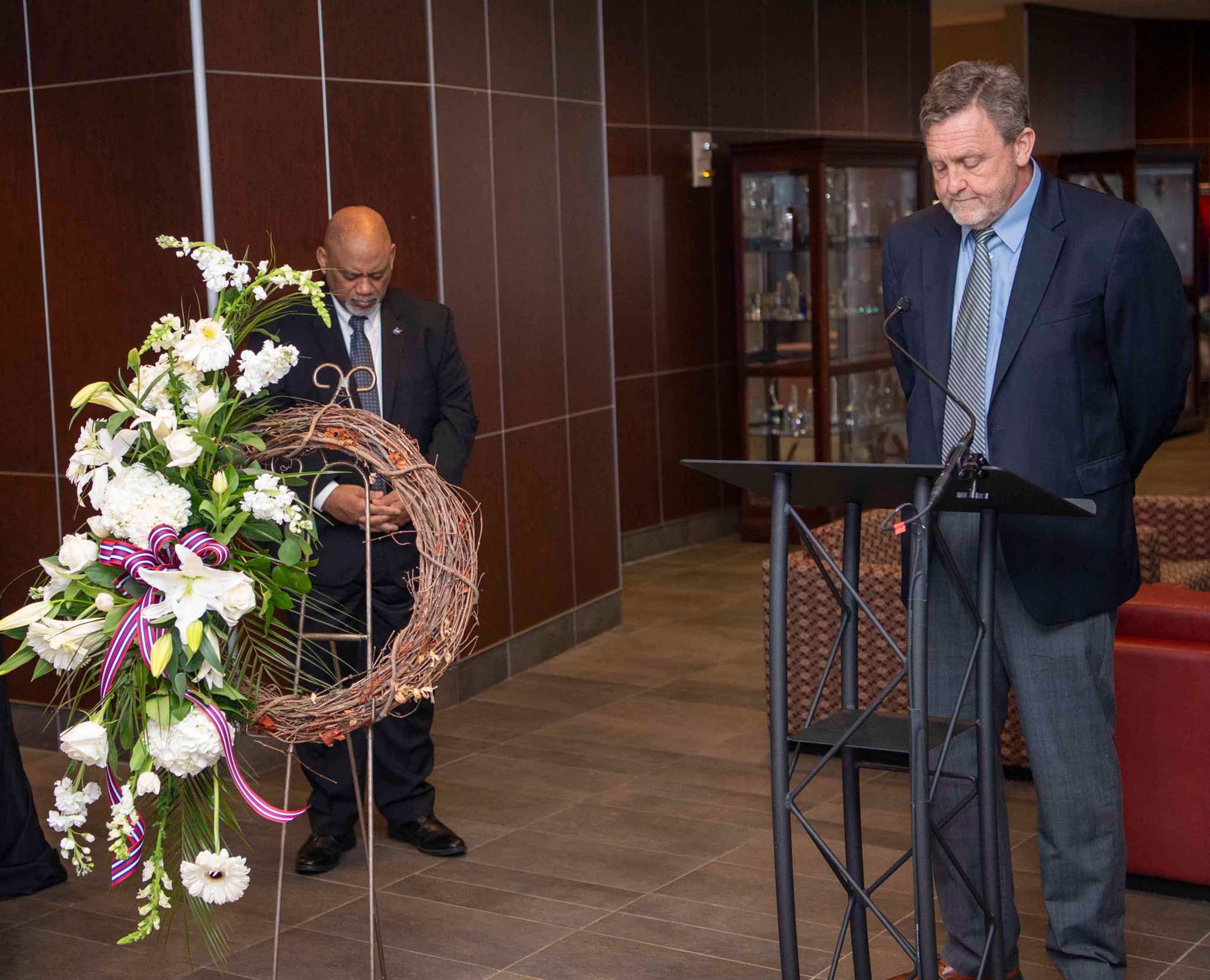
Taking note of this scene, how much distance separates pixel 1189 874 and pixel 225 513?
8.39ft

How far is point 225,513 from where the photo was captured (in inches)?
105

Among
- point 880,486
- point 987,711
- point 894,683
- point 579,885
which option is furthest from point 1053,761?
point 579,885

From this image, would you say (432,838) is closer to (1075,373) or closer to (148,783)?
(148,783)

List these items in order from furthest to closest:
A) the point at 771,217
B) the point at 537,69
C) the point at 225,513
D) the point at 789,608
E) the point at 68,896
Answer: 1. the point at 771,217
2. the point at 537,69
3. the point at 789,608
4. the point at 68,896
5. the point at 225,513

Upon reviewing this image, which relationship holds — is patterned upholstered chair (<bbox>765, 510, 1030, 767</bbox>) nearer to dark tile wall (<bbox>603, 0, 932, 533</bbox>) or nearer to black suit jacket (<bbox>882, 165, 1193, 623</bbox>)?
black suit jacket (<bbox>882, 165, 1193, 623</bbox>)

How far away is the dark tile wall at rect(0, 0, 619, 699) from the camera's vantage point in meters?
4.94

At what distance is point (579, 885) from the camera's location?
406cm

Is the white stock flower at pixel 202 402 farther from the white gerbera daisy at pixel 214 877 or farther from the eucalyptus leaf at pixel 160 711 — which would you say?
the white gerbera daisy at pixel 214 877

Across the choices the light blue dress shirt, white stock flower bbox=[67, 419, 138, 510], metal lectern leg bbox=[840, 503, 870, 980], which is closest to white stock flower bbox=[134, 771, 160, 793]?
white stock flower bbox=[67, 419, 138, 510]

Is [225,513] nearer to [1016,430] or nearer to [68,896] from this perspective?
[1016,430]

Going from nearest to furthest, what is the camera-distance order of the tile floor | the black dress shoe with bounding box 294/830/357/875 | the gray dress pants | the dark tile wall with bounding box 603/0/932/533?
the gray dress pants
the tile floor
the black dress shoe with bounding box 294/830/357/875
the dark tile wall with bounding box 603/0/932/533

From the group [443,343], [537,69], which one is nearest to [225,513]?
[443,343]

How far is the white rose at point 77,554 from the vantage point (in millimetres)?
2529

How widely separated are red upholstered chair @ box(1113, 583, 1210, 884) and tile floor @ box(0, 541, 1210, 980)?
5.8 inches
